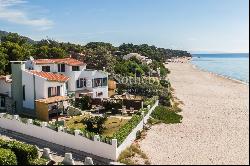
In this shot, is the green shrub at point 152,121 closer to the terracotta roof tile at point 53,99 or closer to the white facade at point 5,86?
the terracotta roof tile at point 53,99

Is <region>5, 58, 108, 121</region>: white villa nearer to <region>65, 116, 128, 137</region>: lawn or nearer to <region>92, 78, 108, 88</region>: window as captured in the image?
<region>65, 116, 128, 137</region>: lawn

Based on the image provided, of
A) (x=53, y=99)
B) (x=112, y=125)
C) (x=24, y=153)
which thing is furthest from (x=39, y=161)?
(x=53, y=99)

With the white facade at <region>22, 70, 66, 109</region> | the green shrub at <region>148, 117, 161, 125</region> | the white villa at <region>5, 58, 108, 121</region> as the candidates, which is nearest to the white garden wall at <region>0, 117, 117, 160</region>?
the white villa at <region>5, 58, 108, 121</region>

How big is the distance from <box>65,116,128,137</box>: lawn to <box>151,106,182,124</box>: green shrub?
226 inches

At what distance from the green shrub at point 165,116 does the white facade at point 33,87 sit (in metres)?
11.2

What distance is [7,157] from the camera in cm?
2298

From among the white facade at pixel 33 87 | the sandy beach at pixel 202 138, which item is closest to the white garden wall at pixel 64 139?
the sandy beach at pixel 202 138

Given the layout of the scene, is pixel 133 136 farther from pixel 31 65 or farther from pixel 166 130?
pixel 31 65

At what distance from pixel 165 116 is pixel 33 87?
1456 cm

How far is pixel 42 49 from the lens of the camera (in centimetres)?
7175

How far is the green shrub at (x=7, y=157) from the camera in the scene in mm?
22659

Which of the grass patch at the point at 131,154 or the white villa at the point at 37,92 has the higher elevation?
the white villa at the point at 37,92

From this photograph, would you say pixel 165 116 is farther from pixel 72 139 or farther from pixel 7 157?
pixel 7 157

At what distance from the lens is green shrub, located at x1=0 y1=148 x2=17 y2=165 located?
22659mm
